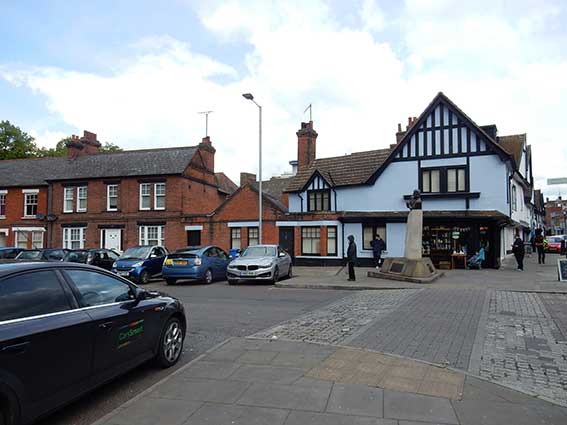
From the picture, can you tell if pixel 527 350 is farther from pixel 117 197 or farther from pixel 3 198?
pixel 3 198

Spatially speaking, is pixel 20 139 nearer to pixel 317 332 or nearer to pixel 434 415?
pixel 317 332

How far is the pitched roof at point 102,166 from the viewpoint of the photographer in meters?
29.7

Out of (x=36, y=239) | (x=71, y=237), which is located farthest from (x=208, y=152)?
(x=36, y=239)

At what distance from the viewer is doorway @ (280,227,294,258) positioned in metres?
25.9

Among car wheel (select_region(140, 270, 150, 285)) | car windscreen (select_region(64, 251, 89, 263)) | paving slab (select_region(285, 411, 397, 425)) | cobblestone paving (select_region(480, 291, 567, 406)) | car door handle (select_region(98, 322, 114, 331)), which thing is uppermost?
car door handle (select_region(98, 322, 114, 331))

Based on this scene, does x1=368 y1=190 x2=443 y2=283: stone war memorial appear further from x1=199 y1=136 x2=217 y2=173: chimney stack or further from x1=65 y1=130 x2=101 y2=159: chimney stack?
x1=65 y1=130 x2=101 y2=159: chimney stack

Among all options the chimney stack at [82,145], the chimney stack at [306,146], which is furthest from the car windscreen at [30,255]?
the chimney stack at [306,146]

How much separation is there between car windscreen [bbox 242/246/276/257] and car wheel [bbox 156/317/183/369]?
11468 mm

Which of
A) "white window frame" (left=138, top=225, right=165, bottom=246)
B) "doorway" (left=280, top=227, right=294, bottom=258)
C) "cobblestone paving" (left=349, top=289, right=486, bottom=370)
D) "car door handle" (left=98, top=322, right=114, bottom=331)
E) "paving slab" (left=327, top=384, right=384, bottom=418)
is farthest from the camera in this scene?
"white window frame" (left=138, top=225, right=165, bottom=246)

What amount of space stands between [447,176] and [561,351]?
1757 centimetres

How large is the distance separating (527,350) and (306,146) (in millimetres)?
24119

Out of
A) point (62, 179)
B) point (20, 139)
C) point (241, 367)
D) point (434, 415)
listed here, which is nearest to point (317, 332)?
point (241, 367)

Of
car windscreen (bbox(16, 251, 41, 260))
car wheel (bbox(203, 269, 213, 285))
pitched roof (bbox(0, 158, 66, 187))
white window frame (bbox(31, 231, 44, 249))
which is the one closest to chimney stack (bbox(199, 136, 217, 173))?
pitched roof (bbox(0, 158, 66, 187))

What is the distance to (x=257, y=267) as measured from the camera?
16.6 metres
